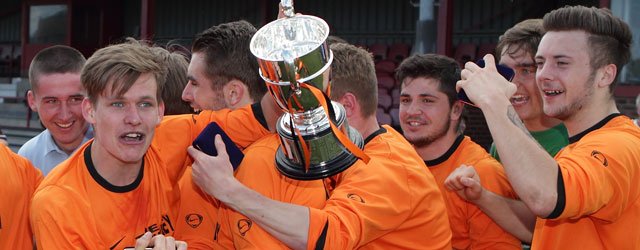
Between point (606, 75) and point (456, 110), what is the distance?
3.94 ft

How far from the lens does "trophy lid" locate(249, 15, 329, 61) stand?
2.28m

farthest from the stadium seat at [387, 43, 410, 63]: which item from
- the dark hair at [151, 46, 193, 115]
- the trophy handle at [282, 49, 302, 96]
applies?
the trophy handle at [282, 49, 302, 96]

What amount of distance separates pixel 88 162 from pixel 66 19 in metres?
20.0

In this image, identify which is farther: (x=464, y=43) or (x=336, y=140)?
(x=464, y=43)

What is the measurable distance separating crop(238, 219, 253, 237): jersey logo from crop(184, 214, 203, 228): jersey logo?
44 centimetres

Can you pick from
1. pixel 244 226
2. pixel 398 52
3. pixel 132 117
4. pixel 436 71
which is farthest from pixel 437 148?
pixel 398 52

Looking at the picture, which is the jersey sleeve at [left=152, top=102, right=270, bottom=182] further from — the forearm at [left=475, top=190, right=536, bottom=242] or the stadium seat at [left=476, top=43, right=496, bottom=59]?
the stadium seat at [left=476, top=43, right=496, bottom=59]

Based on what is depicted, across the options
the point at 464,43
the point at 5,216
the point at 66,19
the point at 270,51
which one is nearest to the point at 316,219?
the point at 270,51

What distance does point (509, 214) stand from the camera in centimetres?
331

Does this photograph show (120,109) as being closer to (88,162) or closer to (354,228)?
(88,162)

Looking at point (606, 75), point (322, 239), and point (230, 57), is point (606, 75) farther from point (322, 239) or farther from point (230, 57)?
point (230, 57)

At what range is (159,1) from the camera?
2245 cm

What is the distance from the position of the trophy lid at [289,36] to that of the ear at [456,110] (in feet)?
5.71

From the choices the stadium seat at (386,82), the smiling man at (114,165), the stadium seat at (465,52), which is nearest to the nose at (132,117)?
the smiling man at (114,165)
